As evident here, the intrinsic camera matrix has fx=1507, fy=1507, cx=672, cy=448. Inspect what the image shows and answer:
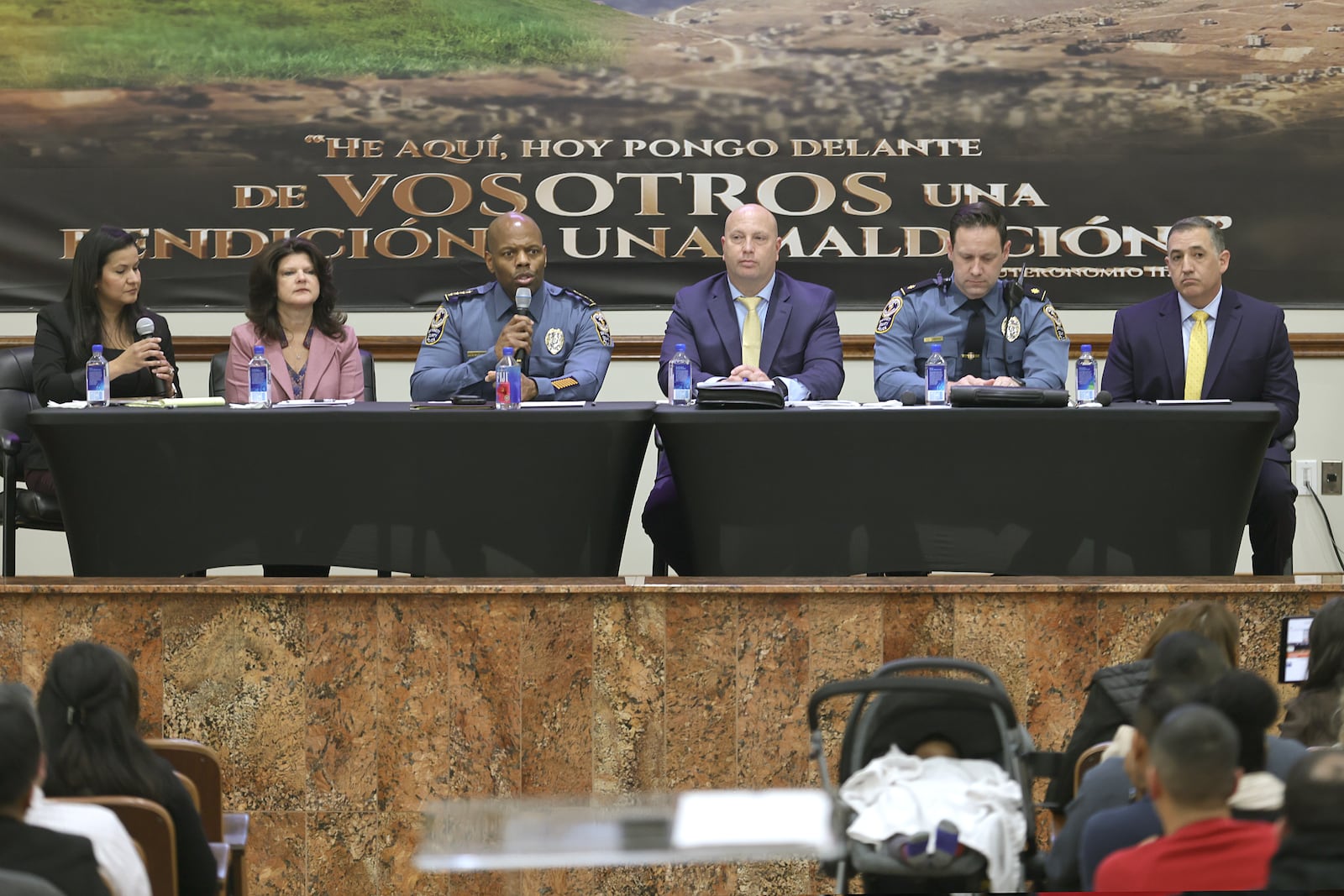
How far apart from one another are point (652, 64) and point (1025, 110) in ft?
4.65

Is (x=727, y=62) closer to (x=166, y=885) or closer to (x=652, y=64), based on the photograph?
(x=652, y=64)

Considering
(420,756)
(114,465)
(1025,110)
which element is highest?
(1025,110)

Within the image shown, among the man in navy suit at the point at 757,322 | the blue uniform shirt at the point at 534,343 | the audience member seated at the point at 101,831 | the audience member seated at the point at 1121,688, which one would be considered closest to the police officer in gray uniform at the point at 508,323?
the blue uniform shirt at the point at 534,343

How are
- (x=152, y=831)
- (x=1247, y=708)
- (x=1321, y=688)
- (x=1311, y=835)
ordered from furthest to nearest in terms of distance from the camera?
1. (x=1321, y=688)
2. (x=152, y=831)
3. (x=1247, y=708)
4. (x=1311, y=835)

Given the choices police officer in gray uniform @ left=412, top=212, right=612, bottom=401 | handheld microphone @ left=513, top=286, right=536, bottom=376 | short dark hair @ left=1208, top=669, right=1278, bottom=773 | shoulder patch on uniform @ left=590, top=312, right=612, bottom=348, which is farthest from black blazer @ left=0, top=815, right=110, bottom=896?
shoulder patch on uniform @ left=590, top=312, right=612, bottom=348

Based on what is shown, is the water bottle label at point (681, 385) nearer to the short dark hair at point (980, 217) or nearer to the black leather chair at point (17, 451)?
the short dark hair at point (980, 217)

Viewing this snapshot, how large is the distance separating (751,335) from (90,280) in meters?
2.00

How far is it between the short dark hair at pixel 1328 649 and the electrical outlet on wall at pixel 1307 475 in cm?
Result: 343

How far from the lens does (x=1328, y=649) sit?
236 cm

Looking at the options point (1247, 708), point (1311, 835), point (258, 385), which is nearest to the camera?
point (1311, 835)

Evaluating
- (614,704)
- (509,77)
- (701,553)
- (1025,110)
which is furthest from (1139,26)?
(614,704)

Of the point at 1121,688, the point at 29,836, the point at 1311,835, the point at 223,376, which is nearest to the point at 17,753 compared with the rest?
the point at 29,836

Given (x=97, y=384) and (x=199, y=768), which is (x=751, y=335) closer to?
(x=97, y=384)

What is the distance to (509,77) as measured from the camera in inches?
225
